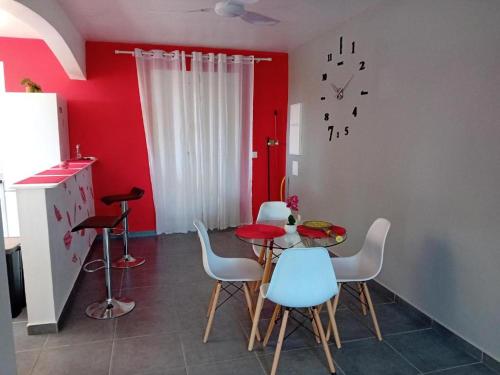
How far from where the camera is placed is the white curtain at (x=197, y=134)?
4832 millimetres

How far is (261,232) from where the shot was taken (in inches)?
102

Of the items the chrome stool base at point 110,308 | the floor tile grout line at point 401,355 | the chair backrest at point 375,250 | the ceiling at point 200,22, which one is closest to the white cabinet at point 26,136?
the ceiling at point 200,22

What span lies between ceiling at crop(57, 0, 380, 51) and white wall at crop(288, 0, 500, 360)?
1.17ft

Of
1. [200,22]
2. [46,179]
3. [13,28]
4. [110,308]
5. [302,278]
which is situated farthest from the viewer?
[13,28]

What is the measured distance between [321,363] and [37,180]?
2.34 m

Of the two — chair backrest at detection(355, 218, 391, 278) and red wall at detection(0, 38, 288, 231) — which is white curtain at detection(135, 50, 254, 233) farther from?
chair backrest at detection(355, 218, 391, 278)

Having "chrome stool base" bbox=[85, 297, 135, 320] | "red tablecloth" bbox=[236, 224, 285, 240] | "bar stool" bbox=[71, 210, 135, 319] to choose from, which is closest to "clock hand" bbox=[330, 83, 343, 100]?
"red tablecloth" bbox=[236, 224, 285, 240]

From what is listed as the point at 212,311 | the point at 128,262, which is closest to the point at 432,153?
the point at 212,311

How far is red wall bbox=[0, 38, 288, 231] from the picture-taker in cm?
446

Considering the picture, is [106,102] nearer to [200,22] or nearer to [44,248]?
[200,22]

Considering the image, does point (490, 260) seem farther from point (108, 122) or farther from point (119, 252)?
point (108, 122)

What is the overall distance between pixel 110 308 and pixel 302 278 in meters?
1.79

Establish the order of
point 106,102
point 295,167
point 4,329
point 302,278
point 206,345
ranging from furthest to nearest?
1. point 295,167
2. point 106,102
3. point 206,345
4. point 302,278
5. point 4,329

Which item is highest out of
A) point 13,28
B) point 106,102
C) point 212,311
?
point 13,28
